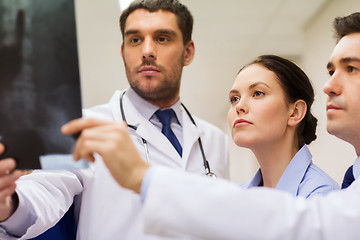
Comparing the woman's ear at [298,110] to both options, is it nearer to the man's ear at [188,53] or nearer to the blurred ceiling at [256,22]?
the man's ear at [188,53]

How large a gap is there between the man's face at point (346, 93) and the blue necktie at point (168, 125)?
62 centimetres

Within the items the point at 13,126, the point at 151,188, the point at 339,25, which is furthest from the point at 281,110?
the point at 13,126

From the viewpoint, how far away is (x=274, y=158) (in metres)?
1.16

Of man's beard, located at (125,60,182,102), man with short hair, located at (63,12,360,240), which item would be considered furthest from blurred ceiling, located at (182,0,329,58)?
man with short hair, located at (63,12,360,240)

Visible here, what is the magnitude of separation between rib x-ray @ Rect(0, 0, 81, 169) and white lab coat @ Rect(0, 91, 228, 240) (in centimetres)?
30

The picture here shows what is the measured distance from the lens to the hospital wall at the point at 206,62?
2.56m

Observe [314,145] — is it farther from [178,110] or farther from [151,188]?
[151,188]

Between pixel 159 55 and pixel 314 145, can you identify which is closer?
pixel 159 55

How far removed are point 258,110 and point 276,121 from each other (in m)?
0.07

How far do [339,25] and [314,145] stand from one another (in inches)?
76.6

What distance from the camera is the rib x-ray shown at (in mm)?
673

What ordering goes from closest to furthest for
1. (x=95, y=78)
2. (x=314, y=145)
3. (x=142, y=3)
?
(x=142, y=3) → (x=314, y=145) → (x=95, y=78)

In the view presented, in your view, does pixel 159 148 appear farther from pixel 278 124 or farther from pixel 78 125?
pixel 78 125

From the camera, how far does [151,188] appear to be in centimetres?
62
